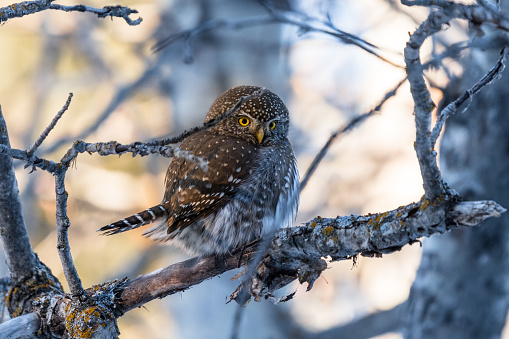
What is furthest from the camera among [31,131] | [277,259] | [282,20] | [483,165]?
[31,131]

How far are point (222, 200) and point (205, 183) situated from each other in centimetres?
15

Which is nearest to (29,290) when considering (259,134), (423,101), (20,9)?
(20,9)

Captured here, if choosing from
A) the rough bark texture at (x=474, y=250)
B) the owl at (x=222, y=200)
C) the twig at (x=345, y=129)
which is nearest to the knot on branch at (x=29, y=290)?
the owl at (x=222, y=200)

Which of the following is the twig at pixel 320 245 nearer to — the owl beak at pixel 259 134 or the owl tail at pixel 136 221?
the owl tail at pixel 136 221

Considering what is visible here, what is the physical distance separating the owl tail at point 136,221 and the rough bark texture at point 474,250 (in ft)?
6.73

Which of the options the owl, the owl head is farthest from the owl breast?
the owl head

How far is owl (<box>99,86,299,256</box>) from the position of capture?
10.2ft

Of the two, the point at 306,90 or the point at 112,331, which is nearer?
the point at 112,331

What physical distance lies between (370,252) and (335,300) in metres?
5.36

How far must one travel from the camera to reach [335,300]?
24.2 ft

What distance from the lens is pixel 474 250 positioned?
3.84 m

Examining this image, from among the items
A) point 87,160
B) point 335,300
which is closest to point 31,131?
point 87,160

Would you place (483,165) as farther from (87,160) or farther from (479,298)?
(87,160)

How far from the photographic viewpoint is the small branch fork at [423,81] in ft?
4.56
